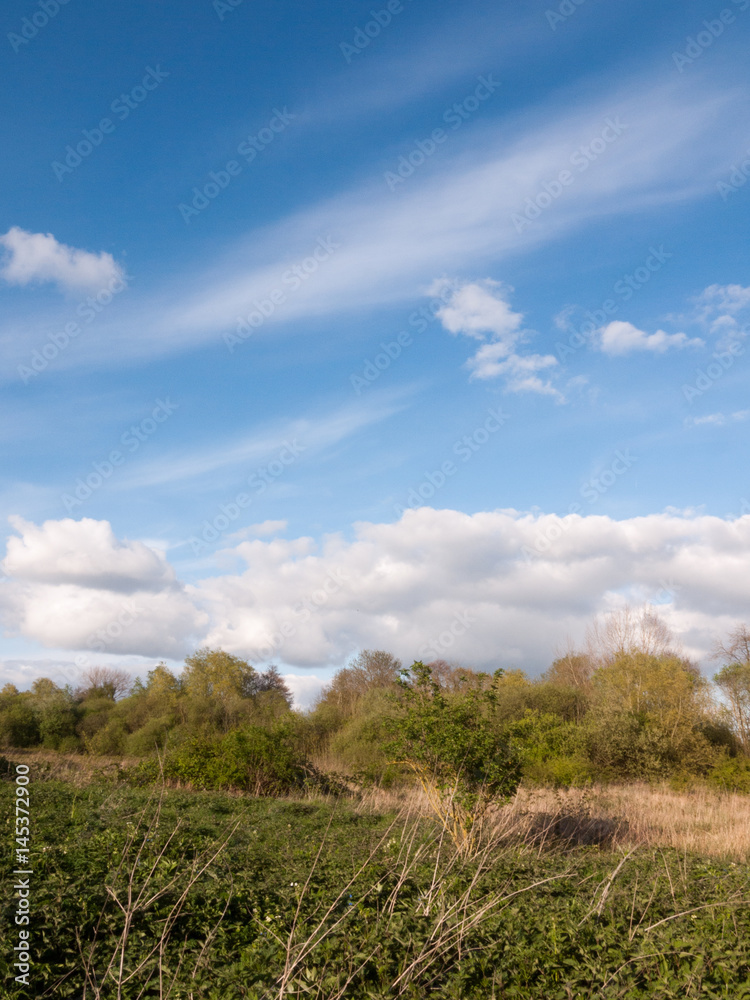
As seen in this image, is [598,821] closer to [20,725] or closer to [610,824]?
[610,824]

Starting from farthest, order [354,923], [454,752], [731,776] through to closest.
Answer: [731,776] < [454,752] < [354,923]

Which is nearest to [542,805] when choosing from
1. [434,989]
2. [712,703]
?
[434,989]

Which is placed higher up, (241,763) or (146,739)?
(241,763)

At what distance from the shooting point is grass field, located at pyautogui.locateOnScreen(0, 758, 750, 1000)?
11.6 feet

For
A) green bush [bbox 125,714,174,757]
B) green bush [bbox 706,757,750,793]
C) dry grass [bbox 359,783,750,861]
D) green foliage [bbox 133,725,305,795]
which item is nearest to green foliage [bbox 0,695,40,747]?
green bush [bbox 125,714,174,757]

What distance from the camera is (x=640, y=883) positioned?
611cm

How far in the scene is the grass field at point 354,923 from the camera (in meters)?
3.54

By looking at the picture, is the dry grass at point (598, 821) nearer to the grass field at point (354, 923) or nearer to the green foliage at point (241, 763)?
the green foliage at point (241, 763)

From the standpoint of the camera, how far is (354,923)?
446 centimetres

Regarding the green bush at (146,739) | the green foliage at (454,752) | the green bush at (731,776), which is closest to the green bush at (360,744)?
the green bush at (146,739)

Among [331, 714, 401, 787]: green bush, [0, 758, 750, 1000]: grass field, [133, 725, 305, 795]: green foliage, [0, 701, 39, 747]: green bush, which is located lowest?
[0, 701, 39, 747]: green bush

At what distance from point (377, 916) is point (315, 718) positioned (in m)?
31.8

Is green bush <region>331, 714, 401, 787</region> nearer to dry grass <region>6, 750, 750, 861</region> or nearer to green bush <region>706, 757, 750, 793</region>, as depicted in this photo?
dry grass <region>6, 750, 750, 861</region>

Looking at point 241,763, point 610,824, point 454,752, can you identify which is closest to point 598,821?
point 610,824
